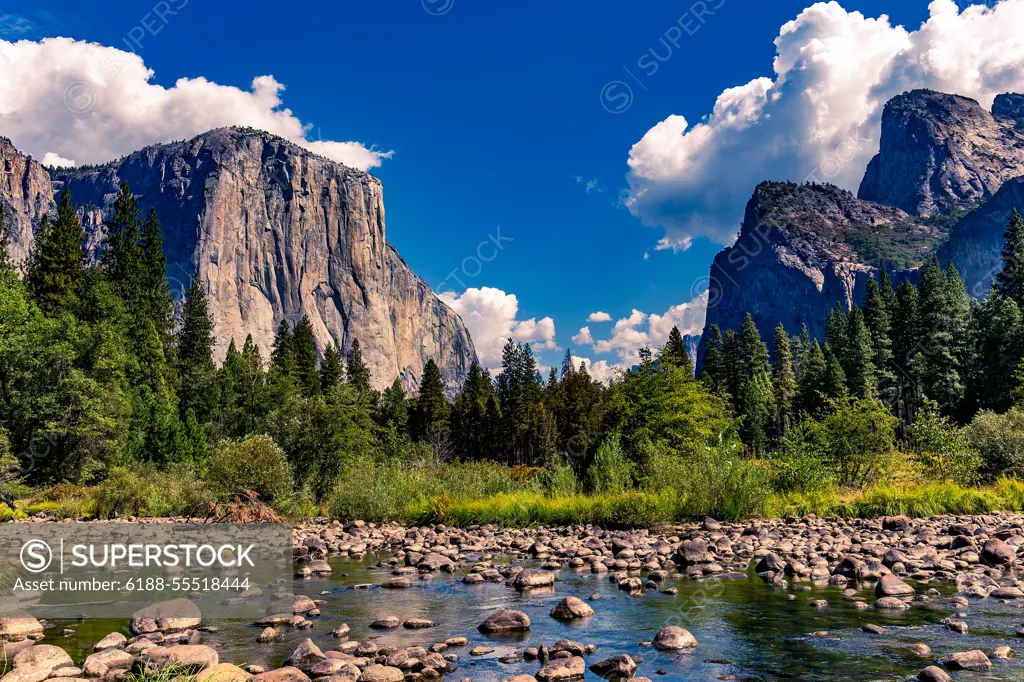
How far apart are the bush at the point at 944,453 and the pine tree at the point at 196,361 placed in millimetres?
50661

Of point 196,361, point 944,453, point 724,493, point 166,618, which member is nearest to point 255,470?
point 166,618

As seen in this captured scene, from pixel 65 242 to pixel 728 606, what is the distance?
53086 millimetres

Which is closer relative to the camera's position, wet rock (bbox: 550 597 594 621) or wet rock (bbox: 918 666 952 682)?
wet rock (bbox: 918 666 952 682)

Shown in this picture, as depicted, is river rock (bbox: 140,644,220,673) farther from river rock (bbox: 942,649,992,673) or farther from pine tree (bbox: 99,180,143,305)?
pine tree (bbox: 99,180,143,305)

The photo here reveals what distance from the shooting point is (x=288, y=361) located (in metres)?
72.9

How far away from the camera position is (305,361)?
2965 inches

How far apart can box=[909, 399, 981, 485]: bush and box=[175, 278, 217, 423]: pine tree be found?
50661 millimetres

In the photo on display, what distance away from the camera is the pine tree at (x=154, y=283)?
52750mm

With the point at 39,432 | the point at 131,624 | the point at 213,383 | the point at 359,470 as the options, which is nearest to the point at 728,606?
the point at 131,624

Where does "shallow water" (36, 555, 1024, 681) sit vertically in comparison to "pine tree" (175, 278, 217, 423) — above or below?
below

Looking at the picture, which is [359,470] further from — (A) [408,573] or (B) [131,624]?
(B) [131,624]

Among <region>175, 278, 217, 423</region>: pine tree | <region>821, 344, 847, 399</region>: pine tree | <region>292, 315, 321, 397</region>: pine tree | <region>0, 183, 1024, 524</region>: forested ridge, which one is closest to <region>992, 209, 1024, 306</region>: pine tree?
<region>0, 183, 1024, 524</region>: forested ridge

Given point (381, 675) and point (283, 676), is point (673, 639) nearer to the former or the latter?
point (381, 675)

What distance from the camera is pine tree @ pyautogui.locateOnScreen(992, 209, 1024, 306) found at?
6266 centimetres
